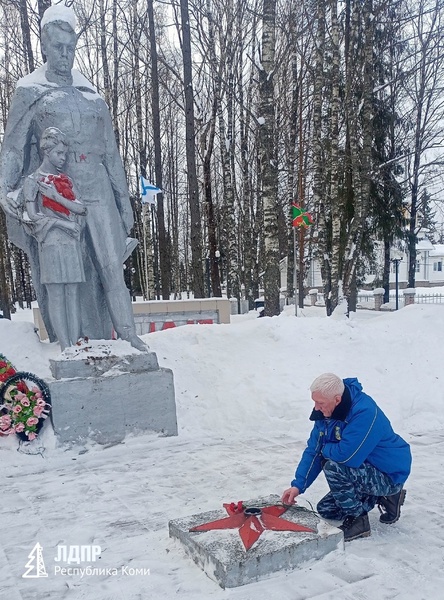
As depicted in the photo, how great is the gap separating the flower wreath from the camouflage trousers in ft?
9.70

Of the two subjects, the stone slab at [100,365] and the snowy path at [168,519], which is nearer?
the snowy path at [168,519]

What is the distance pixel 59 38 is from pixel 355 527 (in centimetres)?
506

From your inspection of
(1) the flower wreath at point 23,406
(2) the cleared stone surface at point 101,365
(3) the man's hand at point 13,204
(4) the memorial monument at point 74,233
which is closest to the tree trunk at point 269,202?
(4) the memorial monument at point 74,233

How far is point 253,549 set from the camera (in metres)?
3.02

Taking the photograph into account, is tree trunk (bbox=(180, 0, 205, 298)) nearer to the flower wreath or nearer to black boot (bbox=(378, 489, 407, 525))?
the flower wreath

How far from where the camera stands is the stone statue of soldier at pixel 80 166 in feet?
18.8

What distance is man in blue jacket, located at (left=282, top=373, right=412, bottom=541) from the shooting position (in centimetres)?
330

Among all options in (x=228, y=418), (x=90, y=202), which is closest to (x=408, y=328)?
(x=228, y=418)

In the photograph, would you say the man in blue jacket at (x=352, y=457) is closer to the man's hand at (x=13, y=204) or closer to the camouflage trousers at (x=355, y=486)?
the camouflage trousers at (x=355, y=486)

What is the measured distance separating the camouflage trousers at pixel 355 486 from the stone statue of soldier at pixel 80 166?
10.3 ft

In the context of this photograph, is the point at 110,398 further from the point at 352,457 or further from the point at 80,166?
the point at 352,457

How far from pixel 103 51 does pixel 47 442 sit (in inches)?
600

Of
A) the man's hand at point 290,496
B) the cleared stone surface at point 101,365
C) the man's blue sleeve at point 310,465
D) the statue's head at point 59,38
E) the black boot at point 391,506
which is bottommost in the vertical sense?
the black boot at point 391,506

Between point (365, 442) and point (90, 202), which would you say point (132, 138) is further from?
point (365, 442)
